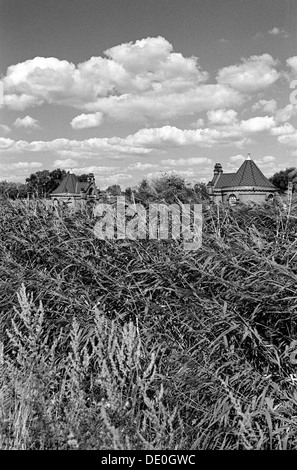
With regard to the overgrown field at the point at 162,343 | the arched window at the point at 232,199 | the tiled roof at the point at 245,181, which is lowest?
the overgrown field at the point at 162,343

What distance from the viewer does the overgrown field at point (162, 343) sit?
221cm

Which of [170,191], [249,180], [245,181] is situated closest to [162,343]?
[170,191]

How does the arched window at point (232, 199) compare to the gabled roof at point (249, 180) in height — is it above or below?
below

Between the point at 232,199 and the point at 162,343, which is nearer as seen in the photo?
the point at 162,343

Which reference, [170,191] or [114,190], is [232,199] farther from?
[114,190]

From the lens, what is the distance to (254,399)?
2.37 metres

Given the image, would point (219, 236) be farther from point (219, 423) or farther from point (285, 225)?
point (219, 423)

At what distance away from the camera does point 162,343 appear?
2.80 metres

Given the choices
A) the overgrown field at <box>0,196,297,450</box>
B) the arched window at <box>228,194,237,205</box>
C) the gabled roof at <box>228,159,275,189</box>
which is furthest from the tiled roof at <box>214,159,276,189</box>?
the overgrown field at <box>0,196,297,450</box>

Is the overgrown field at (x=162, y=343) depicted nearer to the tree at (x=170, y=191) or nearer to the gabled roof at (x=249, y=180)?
the tree at (x=170, y=191)

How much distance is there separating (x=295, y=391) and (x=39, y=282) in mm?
1817

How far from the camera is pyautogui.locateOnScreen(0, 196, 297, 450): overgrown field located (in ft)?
7.25

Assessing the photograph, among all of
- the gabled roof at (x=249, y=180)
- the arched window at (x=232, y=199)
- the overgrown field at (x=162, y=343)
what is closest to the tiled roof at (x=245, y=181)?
the gabled roof at (x=249, y=180)

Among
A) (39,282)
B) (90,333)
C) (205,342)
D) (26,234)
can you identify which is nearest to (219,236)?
(205,342)
